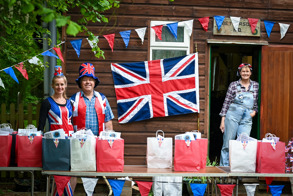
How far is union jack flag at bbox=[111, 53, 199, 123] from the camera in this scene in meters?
6.78

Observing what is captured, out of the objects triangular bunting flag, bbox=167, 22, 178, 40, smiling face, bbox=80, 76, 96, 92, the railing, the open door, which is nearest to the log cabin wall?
triangular bunting flag, bbox=167, 22, 178, 40

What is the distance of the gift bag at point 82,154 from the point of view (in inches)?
153

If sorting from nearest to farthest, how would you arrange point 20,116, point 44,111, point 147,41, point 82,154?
point 82,154 < point 44,111 < point 147,41 < point 20,116

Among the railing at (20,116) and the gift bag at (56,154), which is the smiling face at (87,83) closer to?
the gift bag at (56,154)

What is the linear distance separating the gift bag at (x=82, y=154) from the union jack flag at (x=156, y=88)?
2918mm

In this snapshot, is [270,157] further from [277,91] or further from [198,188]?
[277,91]

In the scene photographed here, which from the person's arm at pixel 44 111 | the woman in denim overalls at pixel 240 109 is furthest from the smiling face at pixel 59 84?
the woman in denim overalls at pixel 240 109

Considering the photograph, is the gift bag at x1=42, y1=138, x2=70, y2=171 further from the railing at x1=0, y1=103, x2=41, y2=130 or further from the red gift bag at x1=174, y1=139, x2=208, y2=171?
→ the railing at x1=0, y1=103, x2=41, y2=130

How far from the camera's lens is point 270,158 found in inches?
159

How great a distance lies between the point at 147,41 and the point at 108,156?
337cm

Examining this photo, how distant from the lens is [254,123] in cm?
728

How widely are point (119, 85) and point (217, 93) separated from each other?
10.7 feet

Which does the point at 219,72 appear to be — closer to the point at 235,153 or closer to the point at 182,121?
the point at 182,121

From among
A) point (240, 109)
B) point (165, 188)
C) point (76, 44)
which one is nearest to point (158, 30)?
point (76, 44)
